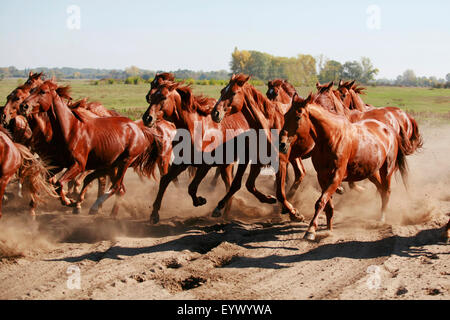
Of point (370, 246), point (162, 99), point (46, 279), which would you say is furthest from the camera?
point (162, 99)

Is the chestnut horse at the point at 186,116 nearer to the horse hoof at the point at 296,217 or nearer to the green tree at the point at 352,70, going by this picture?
the horse hoof at the point at 296,217

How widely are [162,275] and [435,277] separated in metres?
2.92

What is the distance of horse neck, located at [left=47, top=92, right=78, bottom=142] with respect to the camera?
757cm

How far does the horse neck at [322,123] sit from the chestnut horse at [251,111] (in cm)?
120

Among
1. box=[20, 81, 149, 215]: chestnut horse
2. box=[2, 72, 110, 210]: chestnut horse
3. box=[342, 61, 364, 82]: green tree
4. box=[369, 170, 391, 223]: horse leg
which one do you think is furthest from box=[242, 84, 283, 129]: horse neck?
box=[342, 61, 364, 82]: green tree

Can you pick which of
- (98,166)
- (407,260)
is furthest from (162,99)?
(407,260)

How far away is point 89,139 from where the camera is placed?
795 centimetres

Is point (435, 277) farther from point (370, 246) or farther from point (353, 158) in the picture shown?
point (353, 158)

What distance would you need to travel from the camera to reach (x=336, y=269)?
5.66 m

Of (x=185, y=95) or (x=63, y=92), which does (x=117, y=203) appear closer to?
(x=63, y=92)

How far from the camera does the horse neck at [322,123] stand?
21.0 ft

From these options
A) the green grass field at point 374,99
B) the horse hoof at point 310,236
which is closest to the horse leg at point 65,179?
the horse hoof at point 310,236

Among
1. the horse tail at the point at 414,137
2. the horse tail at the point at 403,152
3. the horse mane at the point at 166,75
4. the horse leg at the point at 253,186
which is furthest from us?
the horse tail at the point at 414,137

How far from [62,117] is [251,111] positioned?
2834 millimetres
